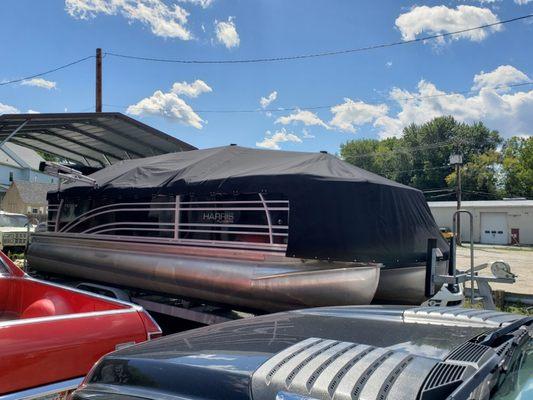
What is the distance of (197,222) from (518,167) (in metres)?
54.1

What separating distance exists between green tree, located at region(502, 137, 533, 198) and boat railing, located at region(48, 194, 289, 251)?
5193 cm

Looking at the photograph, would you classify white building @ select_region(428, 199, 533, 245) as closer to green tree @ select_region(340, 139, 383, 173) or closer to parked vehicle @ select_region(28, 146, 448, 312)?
green tree @ select_region(340, 139, 383, 173)

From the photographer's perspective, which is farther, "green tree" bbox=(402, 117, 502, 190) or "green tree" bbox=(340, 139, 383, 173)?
"green tree" bbox=(340, 139, 383, 173)

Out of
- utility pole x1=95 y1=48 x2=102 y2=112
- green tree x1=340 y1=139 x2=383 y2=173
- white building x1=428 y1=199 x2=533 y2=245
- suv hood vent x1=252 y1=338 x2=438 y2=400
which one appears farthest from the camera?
green tree x1=340 y1=139 x2=383 y2=173

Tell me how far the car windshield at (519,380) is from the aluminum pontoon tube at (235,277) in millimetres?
3163

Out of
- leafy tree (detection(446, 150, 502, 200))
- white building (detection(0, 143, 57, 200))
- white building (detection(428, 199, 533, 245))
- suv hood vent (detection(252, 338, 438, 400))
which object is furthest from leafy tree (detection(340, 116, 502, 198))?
suv hood vent (detection(252, 338, 438, 400))

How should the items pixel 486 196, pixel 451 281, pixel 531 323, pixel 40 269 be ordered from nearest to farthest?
1. pixel 531 323
2. pixel 451 281
3. pixel 40 269
4. pixel 486 196

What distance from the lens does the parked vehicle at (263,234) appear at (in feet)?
16.8

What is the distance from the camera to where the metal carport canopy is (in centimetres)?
1176

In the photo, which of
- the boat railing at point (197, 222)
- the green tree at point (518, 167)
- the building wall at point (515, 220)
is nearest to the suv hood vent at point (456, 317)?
the boat railing at point (197, 222)

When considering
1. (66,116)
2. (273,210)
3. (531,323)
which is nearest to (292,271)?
(273,210)

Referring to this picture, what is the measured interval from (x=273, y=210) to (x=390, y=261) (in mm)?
1502

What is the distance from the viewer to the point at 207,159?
22.5 feet

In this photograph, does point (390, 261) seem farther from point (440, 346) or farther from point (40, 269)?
point (40, 269)
